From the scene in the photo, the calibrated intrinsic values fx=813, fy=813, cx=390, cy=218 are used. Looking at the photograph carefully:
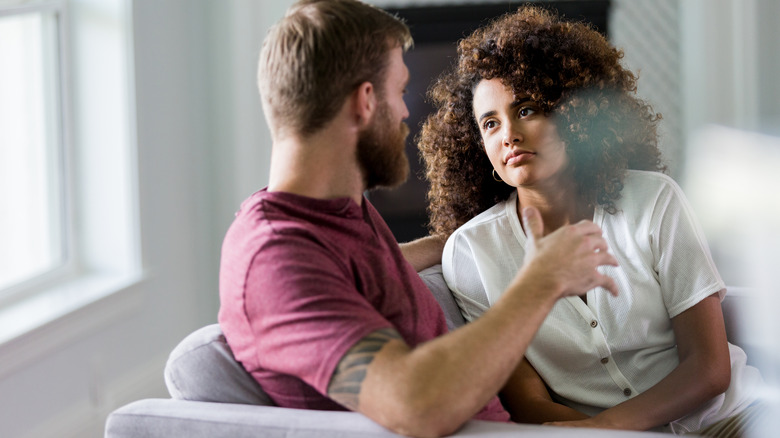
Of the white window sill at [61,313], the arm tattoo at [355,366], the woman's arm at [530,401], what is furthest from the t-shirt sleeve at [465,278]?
the white window sill at [61,313]

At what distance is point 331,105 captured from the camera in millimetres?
1219

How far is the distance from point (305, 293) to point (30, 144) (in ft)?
5.72

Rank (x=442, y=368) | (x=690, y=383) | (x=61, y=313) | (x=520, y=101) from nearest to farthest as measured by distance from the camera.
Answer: (x=442, y=368)
(x=690, y=383)
(x=520, y=101)
(x=61, y=313)

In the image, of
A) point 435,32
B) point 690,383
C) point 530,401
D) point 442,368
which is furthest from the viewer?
point 435,32

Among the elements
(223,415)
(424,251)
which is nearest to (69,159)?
(424,251)

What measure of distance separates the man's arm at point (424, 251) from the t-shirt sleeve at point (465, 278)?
8cm

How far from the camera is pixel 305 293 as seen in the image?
1.05 metres

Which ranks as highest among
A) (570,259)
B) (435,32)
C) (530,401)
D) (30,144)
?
(435,32)

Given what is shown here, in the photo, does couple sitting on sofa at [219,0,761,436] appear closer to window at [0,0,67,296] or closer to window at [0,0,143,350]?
window at [0,0,143,350]

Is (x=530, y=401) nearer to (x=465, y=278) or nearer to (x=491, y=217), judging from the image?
(x=465, y=278)

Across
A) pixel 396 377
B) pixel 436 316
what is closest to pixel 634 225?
pixel 436 316

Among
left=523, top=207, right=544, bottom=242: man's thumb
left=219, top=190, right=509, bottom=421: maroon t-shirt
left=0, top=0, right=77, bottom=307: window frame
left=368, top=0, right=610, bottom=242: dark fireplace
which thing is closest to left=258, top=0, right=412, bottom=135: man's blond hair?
left=219, top=190, right=509, bottom=421: maroon t-shirt

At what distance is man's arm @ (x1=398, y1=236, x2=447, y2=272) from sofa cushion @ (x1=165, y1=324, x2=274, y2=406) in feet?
2.01

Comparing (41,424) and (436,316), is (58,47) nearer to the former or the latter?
(41,424)
